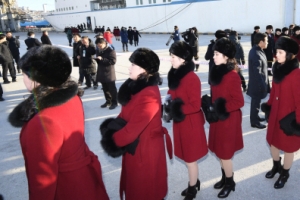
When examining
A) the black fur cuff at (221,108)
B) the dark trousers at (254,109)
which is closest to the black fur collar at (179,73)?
the black fur cuff at (221,108)

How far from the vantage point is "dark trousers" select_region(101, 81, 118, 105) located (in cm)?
614

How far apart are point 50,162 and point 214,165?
2.63 metres

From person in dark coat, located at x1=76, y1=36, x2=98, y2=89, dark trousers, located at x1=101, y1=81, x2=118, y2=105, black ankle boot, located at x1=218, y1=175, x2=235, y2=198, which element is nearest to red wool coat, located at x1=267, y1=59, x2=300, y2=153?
black ankle boot, located at x1=218, y1=175, x2=235, y2=198

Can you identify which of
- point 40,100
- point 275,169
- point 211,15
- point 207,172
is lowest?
point 207,172

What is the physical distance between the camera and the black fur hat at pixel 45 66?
1.55 metres

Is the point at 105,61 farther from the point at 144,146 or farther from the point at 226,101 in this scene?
the point at 144,146

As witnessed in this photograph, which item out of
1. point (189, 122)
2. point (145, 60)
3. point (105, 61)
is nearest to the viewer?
point (145, 60)

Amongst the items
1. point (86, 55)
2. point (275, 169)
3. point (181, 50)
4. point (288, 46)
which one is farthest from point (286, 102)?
point (86, 55)

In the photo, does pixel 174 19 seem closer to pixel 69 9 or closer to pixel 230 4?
pixel 230 4

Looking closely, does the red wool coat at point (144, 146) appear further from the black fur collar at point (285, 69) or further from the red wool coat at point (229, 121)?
the black fur collar at point (285, 69)

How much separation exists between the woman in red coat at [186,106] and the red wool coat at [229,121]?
0.20 metres

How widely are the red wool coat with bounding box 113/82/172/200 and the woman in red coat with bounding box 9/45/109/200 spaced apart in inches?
15.9

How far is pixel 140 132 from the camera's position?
6.43 ft

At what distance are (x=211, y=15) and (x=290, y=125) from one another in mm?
25555
